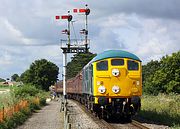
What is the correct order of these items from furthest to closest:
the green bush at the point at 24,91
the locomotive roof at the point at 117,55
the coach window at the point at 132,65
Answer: the green bush at the point at 24,91 < the locomotive roof at the point at 117,55 < the coach window at the point at 132,65

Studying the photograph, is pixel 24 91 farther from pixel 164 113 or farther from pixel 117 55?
pixel 117 55

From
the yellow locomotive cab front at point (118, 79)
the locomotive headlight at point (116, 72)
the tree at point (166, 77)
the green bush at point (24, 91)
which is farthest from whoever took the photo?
the tree at point (166, 77)

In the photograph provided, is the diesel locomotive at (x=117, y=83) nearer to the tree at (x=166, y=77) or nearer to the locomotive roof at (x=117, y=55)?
the locomotive roof at (x=117, y=55)

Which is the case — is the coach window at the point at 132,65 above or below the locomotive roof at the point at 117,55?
below

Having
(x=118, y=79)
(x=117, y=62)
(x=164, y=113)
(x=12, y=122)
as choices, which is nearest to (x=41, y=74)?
(x=164, y=113)

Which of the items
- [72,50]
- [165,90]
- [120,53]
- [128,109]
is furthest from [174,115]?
[165,90]

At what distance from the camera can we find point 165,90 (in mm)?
79500

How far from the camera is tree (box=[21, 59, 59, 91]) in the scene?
99.9 m

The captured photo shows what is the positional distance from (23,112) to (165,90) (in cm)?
5535

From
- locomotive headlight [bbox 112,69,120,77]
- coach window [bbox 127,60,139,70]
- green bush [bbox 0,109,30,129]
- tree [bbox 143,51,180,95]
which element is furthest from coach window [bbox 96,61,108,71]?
tree [bbox 143,51,180,95]

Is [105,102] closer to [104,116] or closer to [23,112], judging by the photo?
[104,116]

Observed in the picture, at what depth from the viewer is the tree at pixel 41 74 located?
99938mm

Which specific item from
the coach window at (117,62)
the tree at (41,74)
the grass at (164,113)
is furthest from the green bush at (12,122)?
the tree at (41,74)

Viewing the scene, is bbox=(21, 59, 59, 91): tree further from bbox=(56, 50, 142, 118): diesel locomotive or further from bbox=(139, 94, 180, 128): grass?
bbox=(56, 50, 142, 118): diesel locomotive
